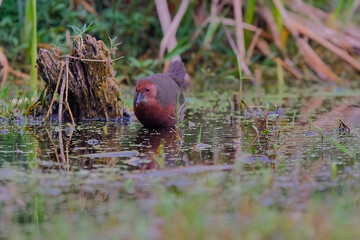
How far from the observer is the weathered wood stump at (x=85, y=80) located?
5852 mm

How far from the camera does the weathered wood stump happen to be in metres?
5.85

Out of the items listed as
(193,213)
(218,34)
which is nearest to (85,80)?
(193,213)

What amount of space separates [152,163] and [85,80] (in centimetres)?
221

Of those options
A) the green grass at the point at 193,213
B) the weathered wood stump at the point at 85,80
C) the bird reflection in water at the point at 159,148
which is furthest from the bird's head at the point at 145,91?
the green grass at the point at 193,213

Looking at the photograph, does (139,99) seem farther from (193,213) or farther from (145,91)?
(193,213)

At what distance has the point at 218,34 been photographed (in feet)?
32.0

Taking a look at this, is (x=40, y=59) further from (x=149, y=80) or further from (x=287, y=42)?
(x=287, y=42)

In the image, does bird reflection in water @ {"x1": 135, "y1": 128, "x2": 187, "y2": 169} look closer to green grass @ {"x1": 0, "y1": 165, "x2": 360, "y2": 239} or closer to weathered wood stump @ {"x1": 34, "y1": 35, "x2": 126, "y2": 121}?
green grass @ {"x1": 0, "y1": 165, "x2": 360, "y2": 239}

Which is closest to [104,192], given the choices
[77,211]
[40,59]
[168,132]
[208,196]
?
[77,211]

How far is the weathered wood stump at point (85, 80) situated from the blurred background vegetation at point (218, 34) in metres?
2.66

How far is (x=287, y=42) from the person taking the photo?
999 centimetres

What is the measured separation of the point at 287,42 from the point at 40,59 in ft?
16.4

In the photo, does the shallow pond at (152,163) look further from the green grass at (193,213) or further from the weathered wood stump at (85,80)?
the weathered wood stump at (85,80)

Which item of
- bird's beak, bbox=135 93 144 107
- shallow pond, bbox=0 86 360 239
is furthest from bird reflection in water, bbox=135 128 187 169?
bird's beak, bbox=135 93 144 107
